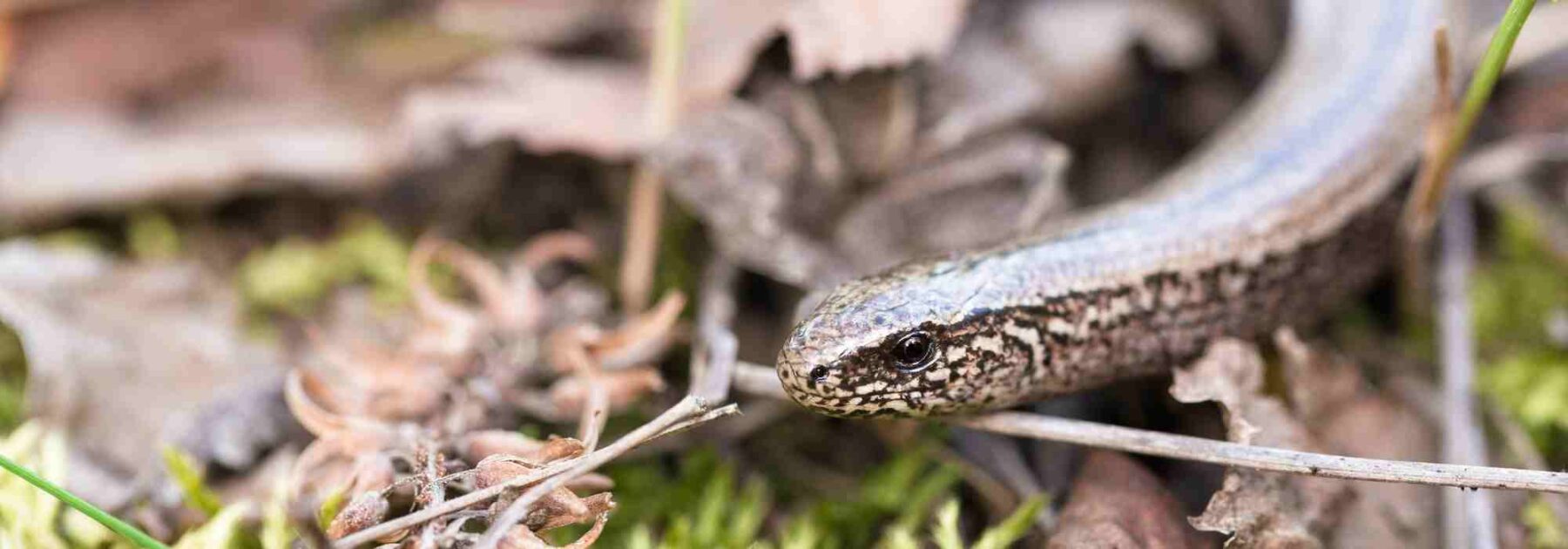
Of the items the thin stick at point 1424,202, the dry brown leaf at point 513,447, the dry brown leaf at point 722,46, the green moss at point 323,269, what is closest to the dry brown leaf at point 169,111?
the green moss at point 323,269

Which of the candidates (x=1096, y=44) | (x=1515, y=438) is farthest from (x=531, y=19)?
(x=1515, y=438)

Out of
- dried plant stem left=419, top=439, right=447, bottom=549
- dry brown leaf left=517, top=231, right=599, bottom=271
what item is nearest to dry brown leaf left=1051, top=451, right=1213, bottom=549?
dried plant stem left=419, top=439, right=447, bottom=549

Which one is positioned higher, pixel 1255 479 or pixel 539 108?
pixel 539 108

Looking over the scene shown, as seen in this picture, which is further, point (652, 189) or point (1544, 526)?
point (652, 189)

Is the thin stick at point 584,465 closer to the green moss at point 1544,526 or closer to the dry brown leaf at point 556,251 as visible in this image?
the dry brown leaf at point 556,251

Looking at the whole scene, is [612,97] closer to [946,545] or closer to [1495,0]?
[946,545]

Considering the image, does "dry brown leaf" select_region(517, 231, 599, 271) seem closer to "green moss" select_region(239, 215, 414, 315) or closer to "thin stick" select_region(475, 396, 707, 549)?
"green moss" select_region(239, 215, 414, 315)

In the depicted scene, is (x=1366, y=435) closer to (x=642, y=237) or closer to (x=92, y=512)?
(x=642, y=237)
